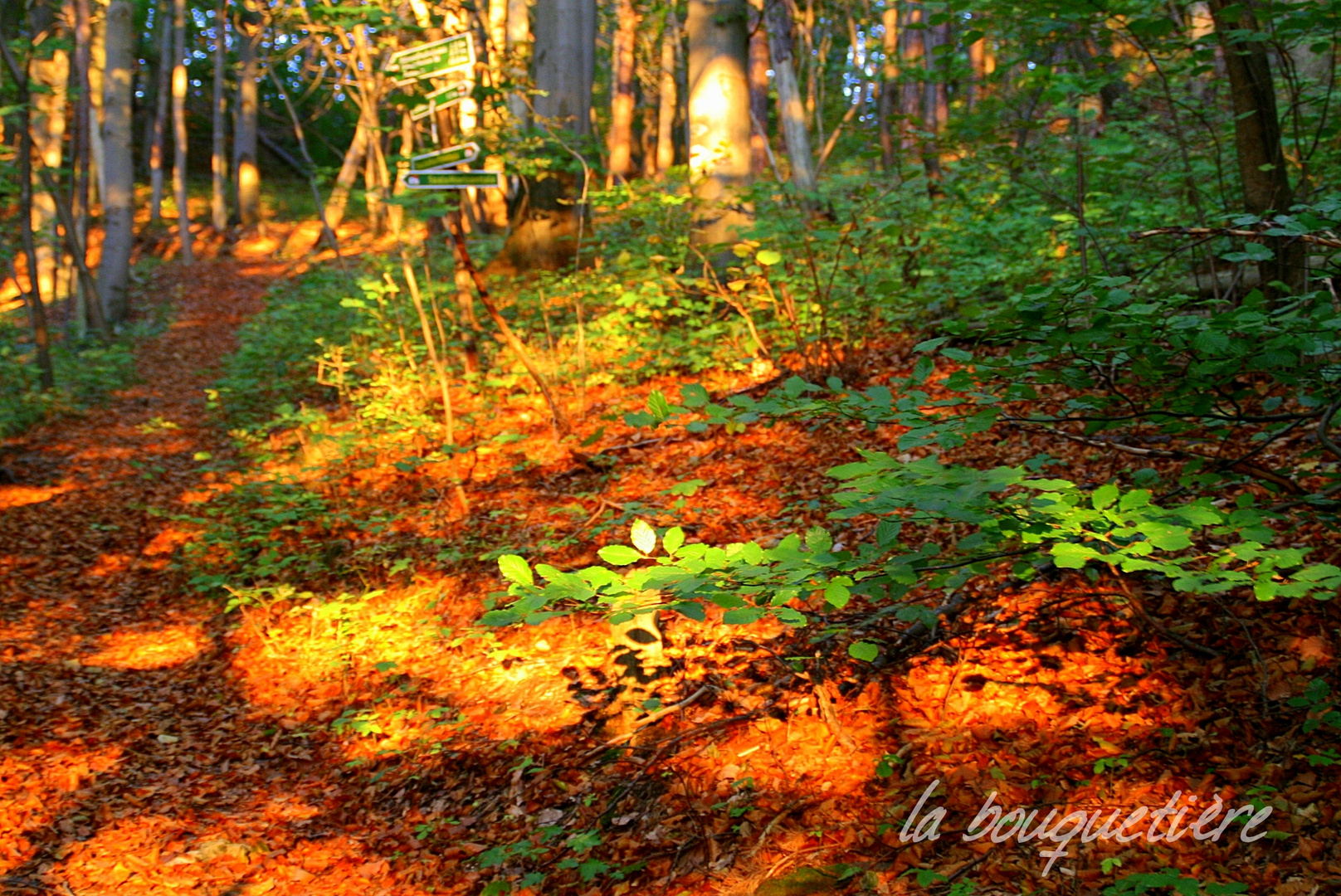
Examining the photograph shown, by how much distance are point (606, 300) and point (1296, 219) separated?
743 centimetres

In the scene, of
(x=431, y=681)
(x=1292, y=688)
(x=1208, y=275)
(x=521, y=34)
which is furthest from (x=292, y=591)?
(x=521, y=34)

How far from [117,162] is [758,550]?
56.1 feet

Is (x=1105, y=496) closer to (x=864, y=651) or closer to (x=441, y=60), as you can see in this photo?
(x=864, y=651)

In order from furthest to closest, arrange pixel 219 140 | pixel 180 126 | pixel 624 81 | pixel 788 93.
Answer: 1. pixel 219 140
2. pixel 180 126
3. pixel 624 81
4. pixel 788 93

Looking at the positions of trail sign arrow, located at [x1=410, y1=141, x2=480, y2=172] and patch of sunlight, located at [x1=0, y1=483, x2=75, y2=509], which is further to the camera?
patch of sunlight, located at [x1=0, y1=483, x2=75, y2=509]

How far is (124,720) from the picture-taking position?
454 cm

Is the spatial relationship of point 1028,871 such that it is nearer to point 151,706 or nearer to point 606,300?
point 151,706

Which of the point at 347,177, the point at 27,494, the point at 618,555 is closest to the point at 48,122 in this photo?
the point at 27,494

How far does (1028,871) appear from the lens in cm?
236

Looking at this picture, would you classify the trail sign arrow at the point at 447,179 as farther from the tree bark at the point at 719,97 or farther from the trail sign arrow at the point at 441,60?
the tree bark at the point at 719,97

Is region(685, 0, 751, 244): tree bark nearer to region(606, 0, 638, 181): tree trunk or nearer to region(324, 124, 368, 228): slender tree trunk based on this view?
region(606, 0, 638, 181): tree trunk

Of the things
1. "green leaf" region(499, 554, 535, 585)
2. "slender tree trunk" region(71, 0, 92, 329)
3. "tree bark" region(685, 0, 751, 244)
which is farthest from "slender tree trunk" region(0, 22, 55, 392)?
"green leaf" region(499, 554, 535, 585)

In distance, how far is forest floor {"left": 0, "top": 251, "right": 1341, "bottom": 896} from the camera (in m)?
2.59

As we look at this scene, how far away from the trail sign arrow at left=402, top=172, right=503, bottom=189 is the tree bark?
2.53 meters
